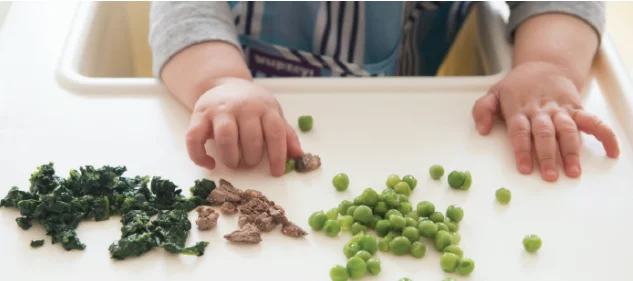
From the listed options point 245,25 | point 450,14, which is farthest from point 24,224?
point 450,14

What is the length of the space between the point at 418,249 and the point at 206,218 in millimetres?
228

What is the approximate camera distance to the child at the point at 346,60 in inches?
33.7

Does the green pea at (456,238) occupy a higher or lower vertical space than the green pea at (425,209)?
lower

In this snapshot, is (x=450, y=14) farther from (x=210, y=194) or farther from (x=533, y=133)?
(x=210, y=194)

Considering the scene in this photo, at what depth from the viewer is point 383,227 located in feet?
2.48

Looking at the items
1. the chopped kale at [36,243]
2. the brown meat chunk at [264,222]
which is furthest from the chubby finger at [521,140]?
the chopped kale at [36,243]

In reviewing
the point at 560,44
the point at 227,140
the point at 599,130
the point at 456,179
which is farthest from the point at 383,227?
the point at 560,44

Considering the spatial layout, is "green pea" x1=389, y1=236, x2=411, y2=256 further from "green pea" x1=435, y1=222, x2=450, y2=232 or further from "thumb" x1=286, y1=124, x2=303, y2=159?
"thumb" x1=286, y1=124, x2=303, y2=159

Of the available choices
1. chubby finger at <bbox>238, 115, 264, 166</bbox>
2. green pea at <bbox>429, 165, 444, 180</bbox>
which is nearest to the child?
chubby finger at <bbox>238, 115, 264, 166</bbox>

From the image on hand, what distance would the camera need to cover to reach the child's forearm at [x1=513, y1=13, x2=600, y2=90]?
97cm

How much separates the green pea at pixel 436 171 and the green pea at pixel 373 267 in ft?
0.55

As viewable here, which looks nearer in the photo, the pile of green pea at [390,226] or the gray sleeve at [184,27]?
the pile of green pea at [390,226]

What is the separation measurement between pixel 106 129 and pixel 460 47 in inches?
27.9

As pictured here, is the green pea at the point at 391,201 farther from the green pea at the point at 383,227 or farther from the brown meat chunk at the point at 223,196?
the brown meat chunk at the point at 223,196
